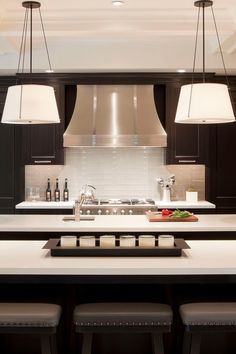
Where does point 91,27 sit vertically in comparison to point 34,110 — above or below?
above

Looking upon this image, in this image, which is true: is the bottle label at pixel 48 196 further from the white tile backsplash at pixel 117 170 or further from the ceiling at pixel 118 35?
the ceiling at pixel 118 35

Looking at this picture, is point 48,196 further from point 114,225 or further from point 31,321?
point 31,321

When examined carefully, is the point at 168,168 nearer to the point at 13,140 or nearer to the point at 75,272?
the point at 13,140

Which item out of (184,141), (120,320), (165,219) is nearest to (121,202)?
(184,141)

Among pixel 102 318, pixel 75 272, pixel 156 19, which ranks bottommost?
pixel 102 318

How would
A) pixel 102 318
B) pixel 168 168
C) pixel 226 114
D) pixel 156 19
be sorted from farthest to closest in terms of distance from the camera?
1. pixel 168 168
2. pixel 156 19
3. pixel 226 114
4. pixel 102 318

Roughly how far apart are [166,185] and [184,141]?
620mm

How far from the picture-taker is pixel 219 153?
699 cm

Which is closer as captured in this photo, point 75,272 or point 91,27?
point 75,272

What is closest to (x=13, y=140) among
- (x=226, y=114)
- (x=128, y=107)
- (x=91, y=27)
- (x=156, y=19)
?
(x=128, y=107)

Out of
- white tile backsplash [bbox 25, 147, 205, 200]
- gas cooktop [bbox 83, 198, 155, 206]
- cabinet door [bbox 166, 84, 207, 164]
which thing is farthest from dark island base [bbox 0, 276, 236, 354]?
white tile backsplash [bbox 25, 147, 205, 200]

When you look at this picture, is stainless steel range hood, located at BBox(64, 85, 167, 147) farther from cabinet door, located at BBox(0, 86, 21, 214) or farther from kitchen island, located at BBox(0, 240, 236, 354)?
kitchen island, located at BBox(0, 240, 236, 354)

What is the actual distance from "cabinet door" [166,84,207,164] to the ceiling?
578 millimetres

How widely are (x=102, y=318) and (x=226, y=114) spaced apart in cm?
169
